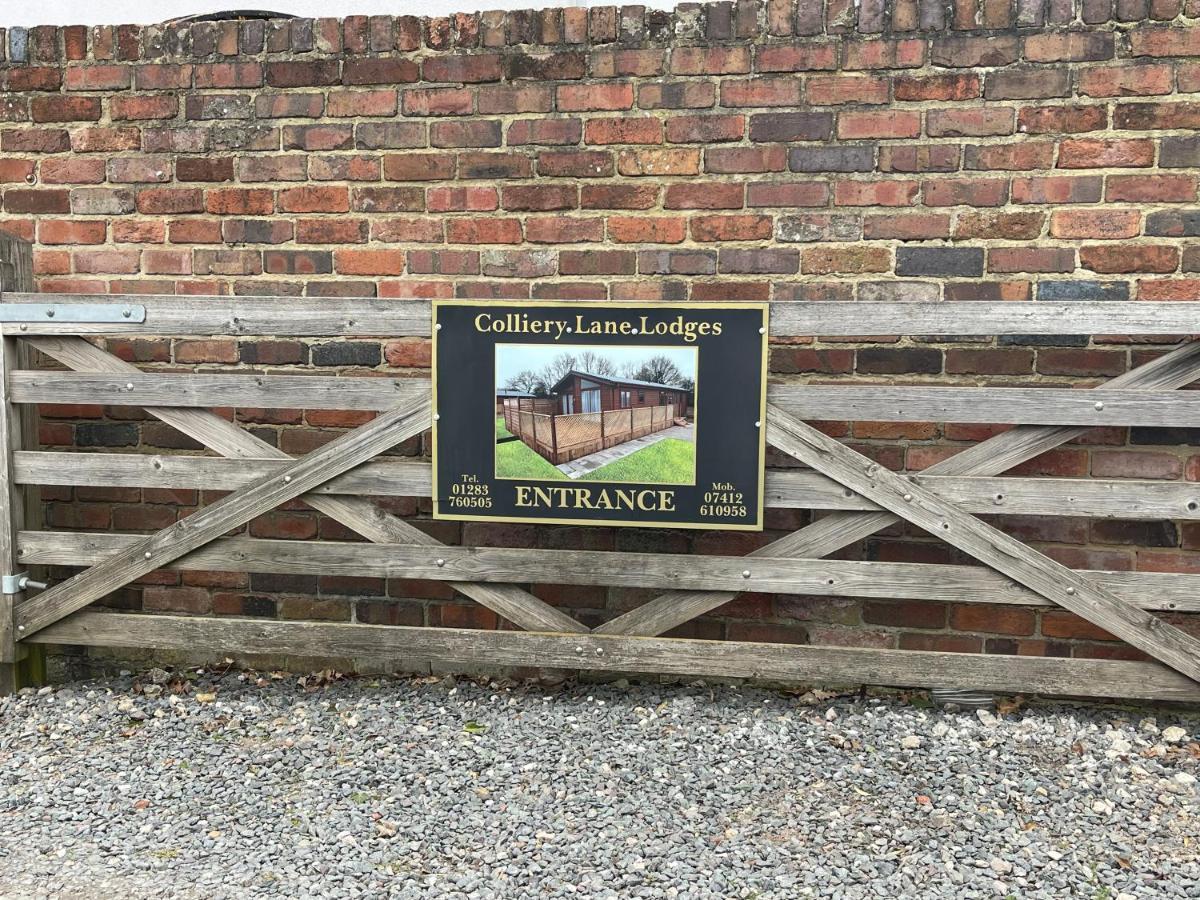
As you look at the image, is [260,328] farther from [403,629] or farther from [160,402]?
[403,629]

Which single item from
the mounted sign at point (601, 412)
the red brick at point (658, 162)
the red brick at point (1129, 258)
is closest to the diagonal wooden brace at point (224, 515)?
the mounted sign at point (601, 412)

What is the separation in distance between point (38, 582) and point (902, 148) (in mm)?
3294

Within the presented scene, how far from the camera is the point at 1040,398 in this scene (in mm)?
2828

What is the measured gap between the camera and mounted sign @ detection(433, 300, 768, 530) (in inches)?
114

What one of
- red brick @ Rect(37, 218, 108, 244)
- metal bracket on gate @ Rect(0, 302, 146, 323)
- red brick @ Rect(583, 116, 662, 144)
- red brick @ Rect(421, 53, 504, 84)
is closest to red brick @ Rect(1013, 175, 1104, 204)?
red brick @ Rect(583, 116, 662, 144)

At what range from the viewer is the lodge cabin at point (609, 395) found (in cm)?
293

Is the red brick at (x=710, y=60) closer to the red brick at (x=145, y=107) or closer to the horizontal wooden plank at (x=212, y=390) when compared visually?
the horizontal wooden plank at (x=212, y=390)

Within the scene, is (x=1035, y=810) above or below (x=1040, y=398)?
below

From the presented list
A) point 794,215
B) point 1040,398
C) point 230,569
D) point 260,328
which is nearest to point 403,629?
point 230,569

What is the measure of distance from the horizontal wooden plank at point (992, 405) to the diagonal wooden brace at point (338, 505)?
42.0 inches

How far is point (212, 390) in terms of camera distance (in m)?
3.12

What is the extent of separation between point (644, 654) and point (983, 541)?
1125mm

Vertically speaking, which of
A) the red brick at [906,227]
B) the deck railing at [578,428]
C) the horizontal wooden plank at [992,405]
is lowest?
the deck railing at [578,428]

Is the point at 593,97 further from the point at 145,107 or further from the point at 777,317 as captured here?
the point at 145,107
